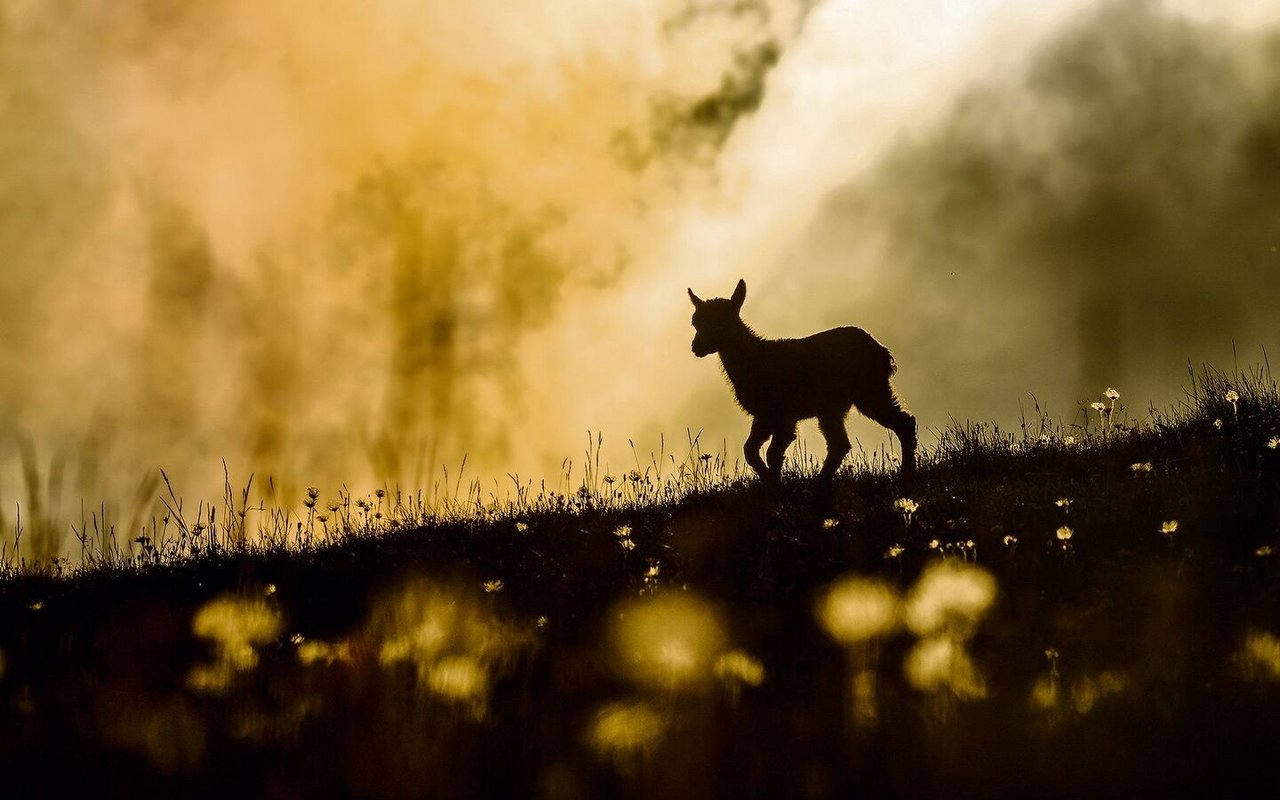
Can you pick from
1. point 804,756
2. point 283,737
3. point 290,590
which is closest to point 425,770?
point 283,737

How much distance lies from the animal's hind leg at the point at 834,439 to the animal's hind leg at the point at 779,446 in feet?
1.32

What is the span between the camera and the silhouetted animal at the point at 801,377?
1029cm

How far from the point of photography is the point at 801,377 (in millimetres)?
10469

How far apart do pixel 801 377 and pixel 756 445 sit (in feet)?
3.09

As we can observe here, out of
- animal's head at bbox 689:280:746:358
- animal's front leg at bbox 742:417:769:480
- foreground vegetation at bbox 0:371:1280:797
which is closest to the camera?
foreground vegetation at bbox 0:371:1280:797

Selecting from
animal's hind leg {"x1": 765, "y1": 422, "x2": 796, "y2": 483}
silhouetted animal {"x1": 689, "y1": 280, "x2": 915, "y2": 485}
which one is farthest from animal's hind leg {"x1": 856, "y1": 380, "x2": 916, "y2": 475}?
animal's hind leg {"x1": 765, "y1": 422, "x2": 796, "y2": 483}

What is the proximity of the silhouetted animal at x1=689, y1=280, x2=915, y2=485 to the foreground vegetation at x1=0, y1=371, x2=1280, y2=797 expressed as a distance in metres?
0.71

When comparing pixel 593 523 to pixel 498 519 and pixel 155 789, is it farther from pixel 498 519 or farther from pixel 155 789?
pixel 155 789

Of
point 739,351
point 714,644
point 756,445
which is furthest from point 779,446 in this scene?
point 714,644

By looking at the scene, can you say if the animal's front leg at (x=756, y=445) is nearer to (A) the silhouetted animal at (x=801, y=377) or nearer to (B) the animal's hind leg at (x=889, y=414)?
(A) the silhouetted animal at (x=801, y=377)

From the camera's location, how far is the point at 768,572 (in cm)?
693

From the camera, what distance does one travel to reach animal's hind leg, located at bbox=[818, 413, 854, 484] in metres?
10.0

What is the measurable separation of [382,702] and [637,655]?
62.8 inches

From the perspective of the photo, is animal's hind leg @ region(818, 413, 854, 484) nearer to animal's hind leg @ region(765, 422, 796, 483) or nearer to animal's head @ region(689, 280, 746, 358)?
animal's hind leg @ region(765, 422, 796, 483)
